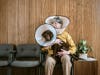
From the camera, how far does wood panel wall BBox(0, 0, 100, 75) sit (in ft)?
17.6

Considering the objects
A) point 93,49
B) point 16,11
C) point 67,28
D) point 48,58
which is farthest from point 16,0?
point 93,49

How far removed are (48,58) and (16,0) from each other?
1.68m

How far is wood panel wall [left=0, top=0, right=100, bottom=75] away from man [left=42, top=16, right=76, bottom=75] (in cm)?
46

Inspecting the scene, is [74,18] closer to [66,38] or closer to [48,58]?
[66,38]

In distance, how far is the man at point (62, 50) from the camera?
4.49 metres

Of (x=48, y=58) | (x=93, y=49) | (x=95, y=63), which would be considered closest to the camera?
(x=48, y=58)

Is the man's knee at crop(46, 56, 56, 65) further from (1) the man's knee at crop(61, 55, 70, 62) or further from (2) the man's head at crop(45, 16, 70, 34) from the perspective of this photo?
(2) the man's head at crop(45, 16, 70, 34)

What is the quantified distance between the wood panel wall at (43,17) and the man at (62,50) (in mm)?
461

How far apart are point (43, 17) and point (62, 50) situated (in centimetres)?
110

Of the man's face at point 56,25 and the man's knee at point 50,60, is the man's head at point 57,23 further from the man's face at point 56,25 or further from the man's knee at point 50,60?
the man's knee at point 50,60

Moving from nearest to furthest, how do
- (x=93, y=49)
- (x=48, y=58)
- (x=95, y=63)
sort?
(x=48, y=58) < (x=95, y=63) < (x=93, y=49)

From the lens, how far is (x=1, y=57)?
5168mm

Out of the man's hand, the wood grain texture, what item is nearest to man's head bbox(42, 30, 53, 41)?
the man's hand

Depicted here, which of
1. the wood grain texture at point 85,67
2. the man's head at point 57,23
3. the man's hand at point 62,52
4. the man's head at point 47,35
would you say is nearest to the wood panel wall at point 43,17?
the wood grain texture at point 85,67
